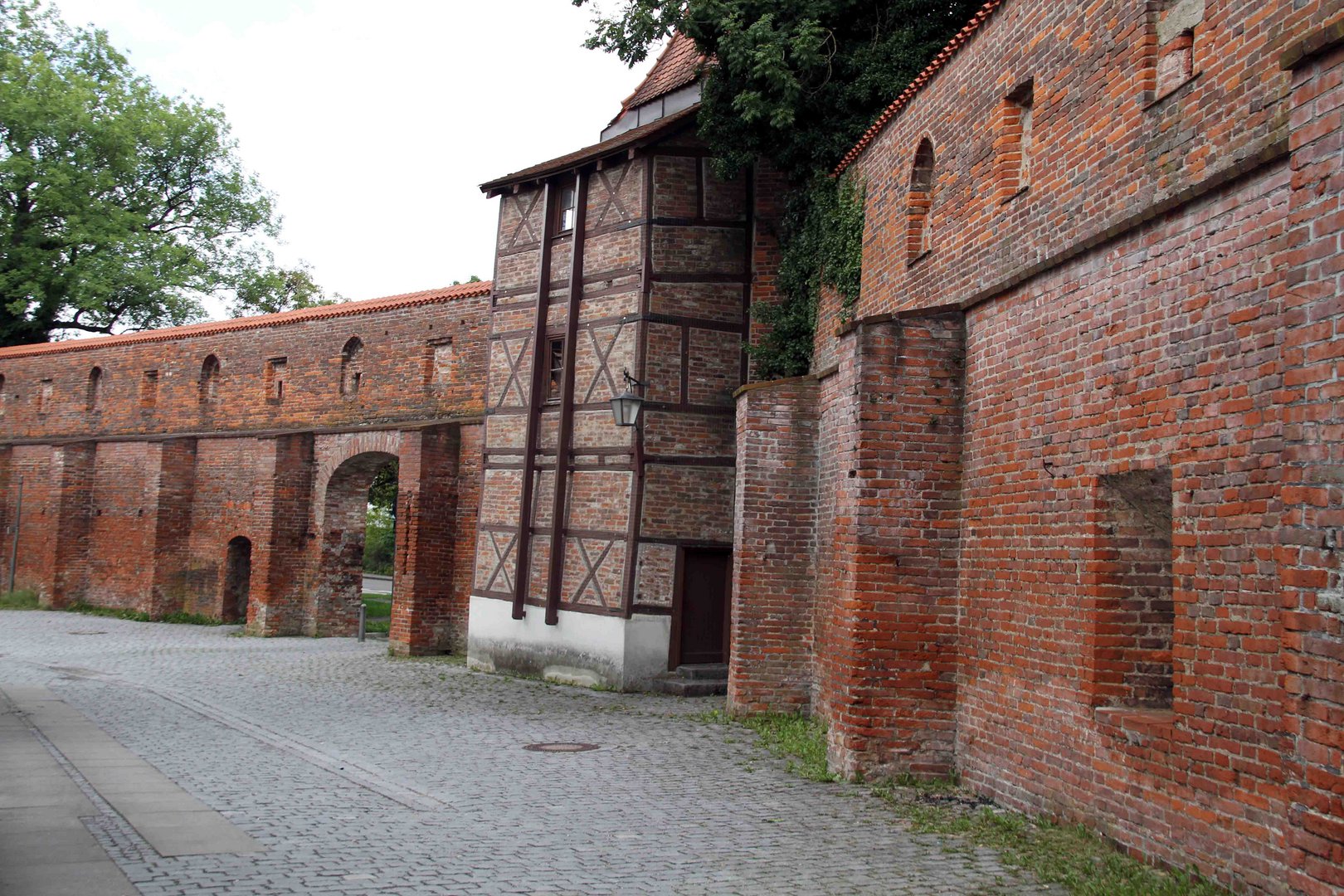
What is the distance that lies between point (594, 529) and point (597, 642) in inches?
61.9

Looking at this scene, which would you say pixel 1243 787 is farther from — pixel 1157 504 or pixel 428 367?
pixel 428 367

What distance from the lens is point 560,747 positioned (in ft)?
36.9

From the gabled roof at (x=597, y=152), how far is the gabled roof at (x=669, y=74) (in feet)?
6.18

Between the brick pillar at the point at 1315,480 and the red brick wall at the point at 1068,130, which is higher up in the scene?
the red brick wall at the point at 1068,130

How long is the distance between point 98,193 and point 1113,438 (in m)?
40.3

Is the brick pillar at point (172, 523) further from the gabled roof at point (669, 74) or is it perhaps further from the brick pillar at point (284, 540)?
the gabled roof at point (669, 74)

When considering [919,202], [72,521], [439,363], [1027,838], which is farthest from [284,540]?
[1027,838]

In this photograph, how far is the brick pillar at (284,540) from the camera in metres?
23.7

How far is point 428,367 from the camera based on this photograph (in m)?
22.1

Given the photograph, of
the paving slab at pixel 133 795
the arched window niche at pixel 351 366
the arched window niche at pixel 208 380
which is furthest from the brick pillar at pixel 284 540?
the paving slab at pixel 133 795

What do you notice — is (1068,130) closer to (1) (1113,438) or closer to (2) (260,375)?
(1) (1113,438)

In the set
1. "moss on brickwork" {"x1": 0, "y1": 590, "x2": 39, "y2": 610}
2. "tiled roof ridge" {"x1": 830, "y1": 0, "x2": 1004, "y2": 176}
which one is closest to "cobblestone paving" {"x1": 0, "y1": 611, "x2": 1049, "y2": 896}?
"tiled roof ridge" {"x1": 830, "y1": 0, "x2": 1004, "y2": 176}

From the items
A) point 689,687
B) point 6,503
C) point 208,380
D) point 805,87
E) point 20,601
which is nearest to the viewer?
point 805,87

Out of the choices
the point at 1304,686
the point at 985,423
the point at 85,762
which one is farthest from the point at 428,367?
the point at 1304,686
